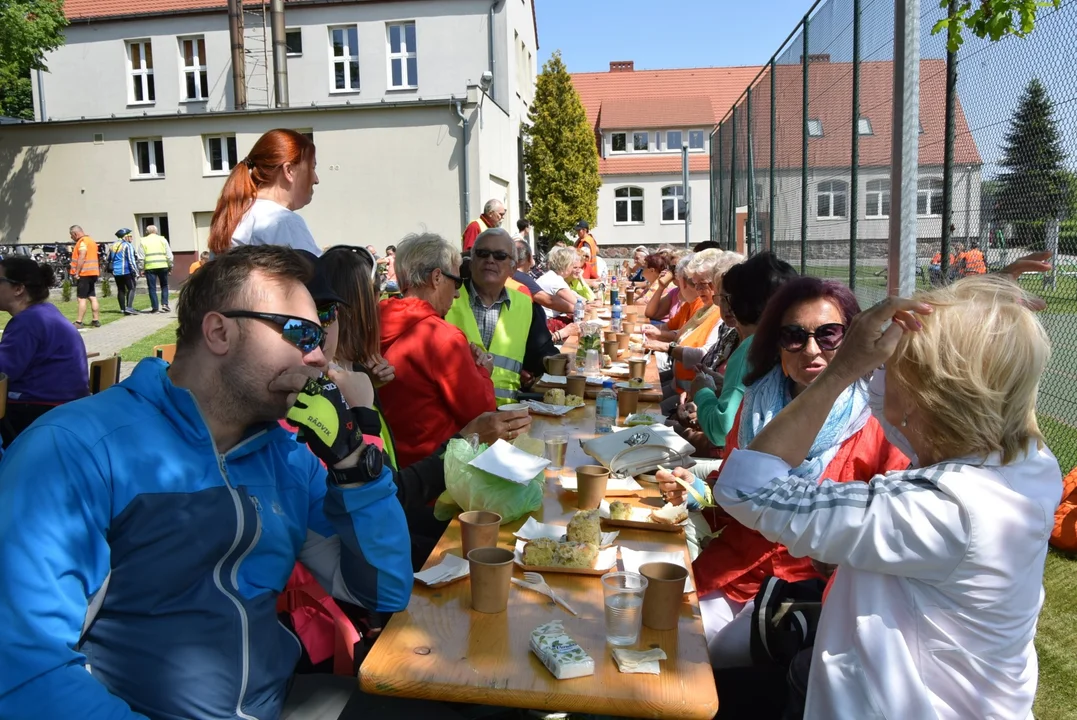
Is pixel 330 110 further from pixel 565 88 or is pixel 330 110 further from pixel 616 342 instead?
pixel 616 342

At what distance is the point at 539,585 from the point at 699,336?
3.67 metres

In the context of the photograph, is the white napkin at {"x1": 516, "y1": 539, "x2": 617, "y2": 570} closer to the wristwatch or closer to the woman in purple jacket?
the wristwatch

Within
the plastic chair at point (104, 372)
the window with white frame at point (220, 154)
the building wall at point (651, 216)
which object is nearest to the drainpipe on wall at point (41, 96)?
the window with white frame at point (220, 154)

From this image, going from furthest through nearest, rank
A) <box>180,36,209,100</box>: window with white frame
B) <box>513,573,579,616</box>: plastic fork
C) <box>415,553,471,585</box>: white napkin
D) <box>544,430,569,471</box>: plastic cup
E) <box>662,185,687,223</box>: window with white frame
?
<box>662,185,687,223</box>: window with white frame < <box>180,36,209,100</box>: window with white frame < <box>544,430,569,471</box>: plastic cup < <box>415,553,471,585</box>: white napkin < <box>513,573,579,616</box>: plastic fork

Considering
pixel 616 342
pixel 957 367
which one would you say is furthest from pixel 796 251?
pixel 957 367

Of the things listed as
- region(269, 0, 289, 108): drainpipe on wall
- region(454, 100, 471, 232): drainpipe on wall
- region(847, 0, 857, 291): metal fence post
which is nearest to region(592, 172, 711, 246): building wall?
region(454, 100, 471, 232): drainpipe on wall

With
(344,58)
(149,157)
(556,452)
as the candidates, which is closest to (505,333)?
(556,452)

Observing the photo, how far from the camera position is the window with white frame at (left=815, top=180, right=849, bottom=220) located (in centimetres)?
640

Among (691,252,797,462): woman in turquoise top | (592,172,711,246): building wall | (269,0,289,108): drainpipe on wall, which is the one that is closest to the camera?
(691,252,797,462): woman in turquoise top

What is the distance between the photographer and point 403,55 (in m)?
25.4

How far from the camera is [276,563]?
1.84m

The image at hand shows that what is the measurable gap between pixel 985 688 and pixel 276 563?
4.89 feet

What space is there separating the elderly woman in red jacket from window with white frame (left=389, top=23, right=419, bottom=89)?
24.6 m

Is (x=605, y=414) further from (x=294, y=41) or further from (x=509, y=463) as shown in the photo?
(x=294, y=41)
